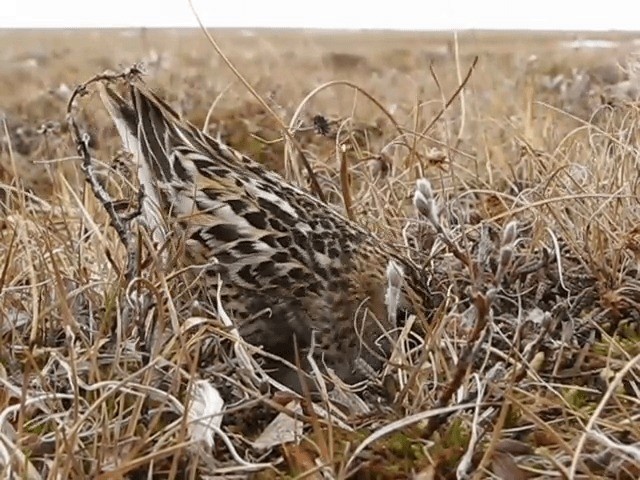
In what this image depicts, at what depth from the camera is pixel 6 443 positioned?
7.14 feet

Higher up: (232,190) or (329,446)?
(232,190)

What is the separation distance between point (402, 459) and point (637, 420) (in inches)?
21.1

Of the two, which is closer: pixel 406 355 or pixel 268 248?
pixel 406 355

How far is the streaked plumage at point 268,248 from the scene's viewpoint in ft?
10.1

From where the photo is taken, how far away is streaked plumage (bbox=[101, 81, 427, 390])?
3088mm

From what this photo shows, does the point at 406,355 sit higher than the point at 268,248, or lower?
lower

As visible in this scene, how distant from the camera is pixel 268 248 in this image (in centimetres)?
315

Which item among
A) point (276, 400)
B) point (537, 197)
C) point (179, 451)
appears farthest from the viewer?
point (537, 197)

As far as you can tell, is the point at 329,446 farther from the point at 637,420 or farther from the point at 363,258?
the point at 363,258

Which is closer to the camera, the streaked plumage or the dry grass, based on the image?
the dry grass

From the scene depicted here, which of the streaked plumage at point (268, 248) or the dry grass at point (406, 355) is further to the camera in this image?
the streaked plumage at point (268, 248)

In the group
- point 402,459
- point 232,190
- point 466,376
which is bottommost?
point 402,459

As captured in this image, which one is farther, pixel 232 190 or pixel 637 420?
pixel 232 190

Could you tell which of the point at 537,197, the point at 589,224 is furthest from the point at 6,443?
the point at 537,197
